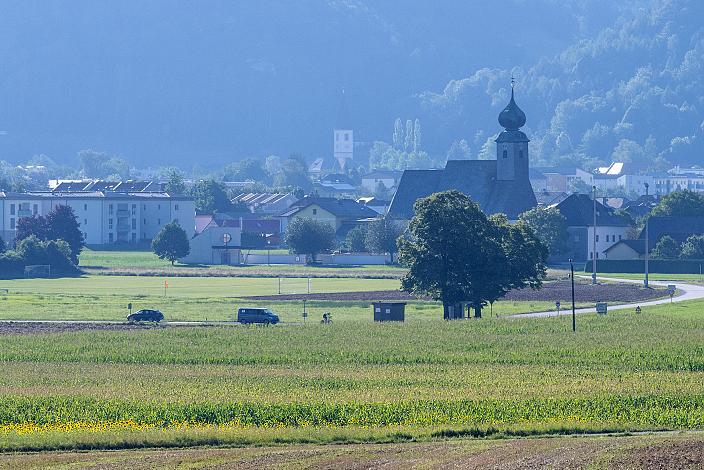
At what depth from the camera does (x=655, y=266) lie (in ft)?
465

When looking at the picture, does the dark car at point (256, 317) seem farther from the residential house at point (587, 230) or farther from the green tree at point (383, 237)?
the residential house at point (587, 230)

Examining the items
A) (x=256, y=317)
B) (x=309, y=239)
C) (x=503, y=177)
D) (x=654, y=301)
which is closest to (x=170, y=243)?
(x=309, y=239)

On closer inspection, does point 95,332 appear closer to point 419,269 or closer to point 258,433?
point 419,269

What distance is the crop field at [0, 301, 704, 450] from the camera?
47.9 metres

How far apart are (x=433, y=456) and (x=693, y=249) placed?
107111 millimetres

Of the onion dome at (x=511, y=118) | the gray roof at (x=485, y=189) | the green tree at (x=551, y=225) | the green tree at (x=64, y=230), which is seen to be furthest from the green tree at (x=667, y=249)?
the green tree at (x=64, y=230)

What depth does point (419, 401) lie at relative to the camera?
172ft

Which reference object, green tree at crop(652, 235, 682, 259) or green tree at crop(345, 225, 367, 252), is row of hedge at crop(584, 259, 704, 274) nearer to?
green tree at crop(652, 235, 682, 259)

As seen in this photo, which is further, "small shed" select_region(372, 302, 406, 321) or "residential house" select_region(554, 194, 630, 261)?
"residential house" select_region(554, 194, 630, 261)

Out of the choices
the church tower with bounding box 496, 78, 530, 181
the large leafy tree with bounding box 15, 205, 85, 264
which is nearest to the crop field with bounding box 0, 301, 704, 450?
the large leafy tree with bounding box 15, 205, 85, 264

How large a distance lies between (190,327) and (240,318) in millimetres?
5223

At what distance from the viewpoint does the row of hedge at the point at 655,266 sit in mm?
140875

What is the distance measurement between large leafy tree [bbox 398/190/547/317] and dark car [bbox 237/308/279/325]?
9.73 metres

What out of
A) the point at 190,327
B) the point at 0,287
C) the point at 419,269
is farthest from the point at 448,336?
the point at 0,287
